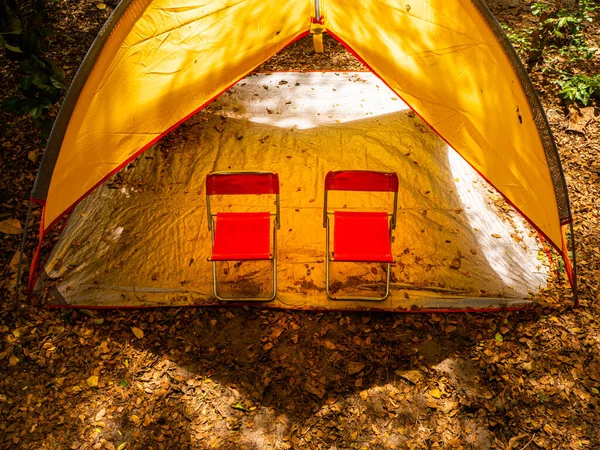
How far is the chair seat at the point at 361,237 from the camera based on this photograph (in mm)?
3830

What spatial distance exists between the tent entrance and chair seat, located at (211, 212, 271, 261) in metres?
0.31

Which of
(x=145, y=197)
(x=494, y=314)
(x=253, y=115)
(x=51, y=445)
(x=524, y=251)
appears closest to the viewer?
(x=51, y=445)

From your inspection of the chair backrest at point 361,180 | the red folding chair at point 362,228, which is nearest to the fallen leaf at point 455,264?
the red folding chair at point 362,228

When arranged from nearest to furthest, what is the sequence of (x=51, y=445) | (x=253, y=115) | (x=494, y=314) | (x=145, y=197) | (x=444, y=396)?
(x=51, y=445) < (x=444, y=396) < (x=494, y=314) < (x=145, y=197) < (x=253, y=115)

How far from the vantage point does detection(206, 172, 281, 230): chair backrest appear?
13.2ft

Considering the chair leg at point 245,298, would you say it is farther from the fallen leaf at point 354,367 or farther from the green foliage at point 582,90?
the green foliage at point 582,90

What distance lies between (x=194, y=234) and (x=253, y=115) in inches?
78.5

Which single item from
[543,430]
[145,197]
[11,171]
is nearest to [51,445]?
[145,197]

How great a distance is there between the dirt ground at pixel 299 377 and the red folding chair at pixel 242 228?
531 mm

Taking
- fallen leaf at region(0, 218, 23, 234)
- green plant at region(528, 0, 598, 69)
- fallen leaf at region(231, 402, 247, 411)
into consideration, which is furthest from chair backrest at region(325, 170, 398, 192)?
green plant at region(528, 0, 598, 69)

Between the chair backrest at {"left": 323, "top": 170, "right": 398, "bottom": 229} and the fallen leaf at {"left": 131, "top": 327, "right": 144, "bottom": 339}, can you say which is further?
the chair backrest at {"left": 323, "top": 170, "right": 398, "bottom": 229}

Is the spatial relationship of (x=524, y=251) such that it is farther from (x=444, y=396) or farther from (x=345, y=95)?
(x=345, y=95)

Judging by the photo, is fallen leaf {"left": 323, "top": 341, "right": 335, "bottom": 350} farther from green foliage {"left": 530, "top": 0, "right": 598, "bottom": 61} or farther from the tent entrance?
green foliage {"left": 530, "top": 0, "right": 598, "bottom": 61}

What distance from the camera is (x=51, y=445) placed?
3162 mm
